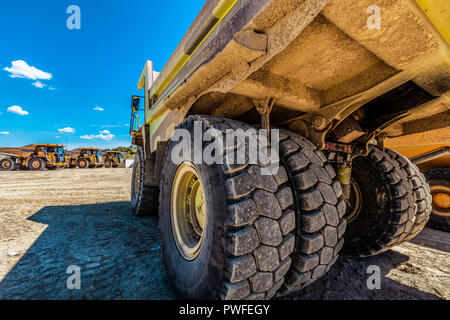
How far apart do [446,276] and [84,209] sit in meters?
4.78

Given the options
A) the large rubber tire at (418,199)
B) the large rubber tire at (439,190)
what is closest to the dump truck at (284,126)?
the large rubber tire at (418,199)

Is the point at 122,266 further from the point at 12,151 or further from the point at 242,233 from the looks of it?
the point at 12,151

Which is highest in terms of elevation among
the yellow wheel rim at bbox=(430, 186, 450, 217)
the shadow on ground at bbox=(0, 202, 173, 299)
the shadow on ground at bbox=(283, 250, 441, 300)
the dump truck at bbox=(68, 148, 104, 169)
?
the dump truck at bbox=(68, 148, 104, 169)

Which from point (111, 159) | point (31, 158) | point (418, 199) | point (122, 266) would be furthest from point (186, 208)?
point (111, 159)

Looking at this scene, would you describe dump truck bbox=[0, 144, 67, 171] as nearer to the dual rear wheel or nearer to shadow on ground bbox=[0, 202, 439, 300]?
shadow on ground bbox=[0, 202, 439, 300]

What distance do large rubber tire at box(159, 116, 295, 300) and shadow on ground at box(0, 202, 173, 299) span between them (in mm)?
561

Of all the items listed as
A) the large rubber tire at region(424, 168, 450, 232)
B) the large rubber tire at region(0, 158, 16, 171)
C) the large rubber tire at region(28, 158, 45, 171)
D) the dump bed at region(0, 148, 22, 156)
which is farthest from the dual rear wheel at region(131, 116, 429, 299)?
the dump bed at region(0, 148, 22, 156)

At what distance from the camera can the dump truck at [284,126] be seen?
772 mm

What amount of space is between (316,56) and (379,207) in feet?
5.00

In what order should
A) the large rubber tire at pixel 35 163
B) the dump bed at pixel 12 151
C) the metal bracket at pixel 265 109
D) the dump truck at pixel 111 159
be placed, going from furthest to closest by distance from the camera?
the dump truck at pixel 111 159, the dump bed at pixel 12 151, the large rubber tire at pixel 35 163, the metal bracket at pixel 265 109

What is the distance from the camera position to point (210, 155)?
1049mm

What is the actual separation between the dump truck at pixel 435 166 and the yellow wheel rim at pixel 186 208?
2.90 meters

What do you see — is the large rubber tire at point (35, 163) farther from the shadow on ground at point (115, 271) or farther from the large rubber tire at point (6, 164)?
the shadow on ground at point (115, 271)

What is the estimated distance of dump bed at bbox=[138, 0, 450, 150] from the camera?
2.29 feet
